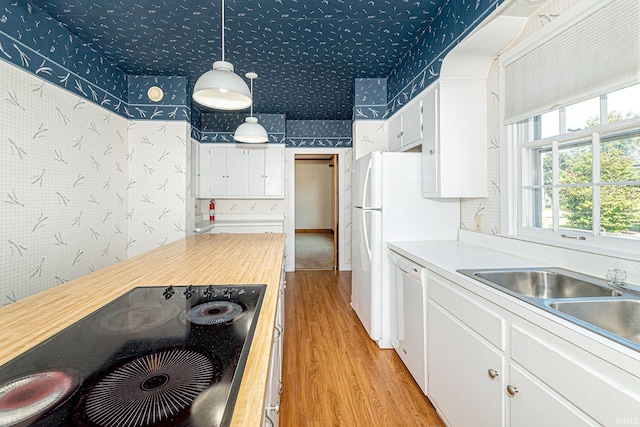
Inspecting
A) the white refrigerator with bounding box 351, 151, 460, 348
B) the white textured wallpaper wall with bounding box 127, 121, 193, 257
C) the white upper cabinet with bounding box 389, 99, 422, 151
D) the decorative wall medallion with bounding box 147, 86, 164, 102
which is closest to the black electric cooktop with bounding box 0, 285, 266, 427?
the white refrigerator with bounding box 351, 151, 460, 348

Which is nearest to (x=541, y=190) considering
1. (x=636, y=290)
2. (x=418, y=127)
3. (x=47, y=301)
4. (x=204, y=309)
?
(x=636, y=290)

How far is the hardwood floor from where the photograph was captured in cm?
174

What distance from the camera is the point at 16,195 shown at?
2078 mm

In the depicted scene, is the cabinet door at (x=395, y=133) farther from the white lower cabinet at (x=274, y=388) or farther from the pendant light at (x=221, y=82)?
the white lower cabinet at (x=274, y=388)

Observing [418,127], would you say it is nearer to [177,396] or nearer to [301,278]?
[177,396]

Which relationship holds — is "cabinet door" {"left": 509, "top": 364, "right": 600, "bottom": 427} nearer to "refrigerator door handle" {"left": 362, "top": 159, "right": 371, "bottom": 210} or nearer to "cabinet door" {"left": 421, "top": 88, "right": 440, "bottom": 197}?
"cabinet door" {"left": 421, "top": 88, "right": 440, "bottom": 197}

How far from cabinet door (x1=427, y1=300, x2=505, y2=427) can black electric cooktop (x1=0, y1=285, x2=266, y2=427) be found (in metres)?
0.95

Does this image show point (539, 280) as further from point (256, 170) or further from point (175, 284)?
point (256, 170)

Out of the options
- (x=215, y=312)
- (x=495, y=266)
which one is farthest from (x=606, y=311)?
(x=215, y=312)

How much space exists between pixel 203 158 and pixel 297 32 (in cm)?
290

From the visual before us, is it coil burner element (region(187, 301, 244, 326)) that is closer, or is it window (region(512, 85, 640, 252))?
coil burner element (region(187, 301, 244, 326))

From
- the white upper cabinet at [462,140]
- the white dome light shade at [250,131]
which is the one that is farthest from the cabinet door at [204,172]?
the white upper cabinet at [462,140]

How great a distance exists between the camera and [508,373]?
112 centimetres

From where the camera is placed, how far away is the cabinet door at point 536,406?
2.81 feet
